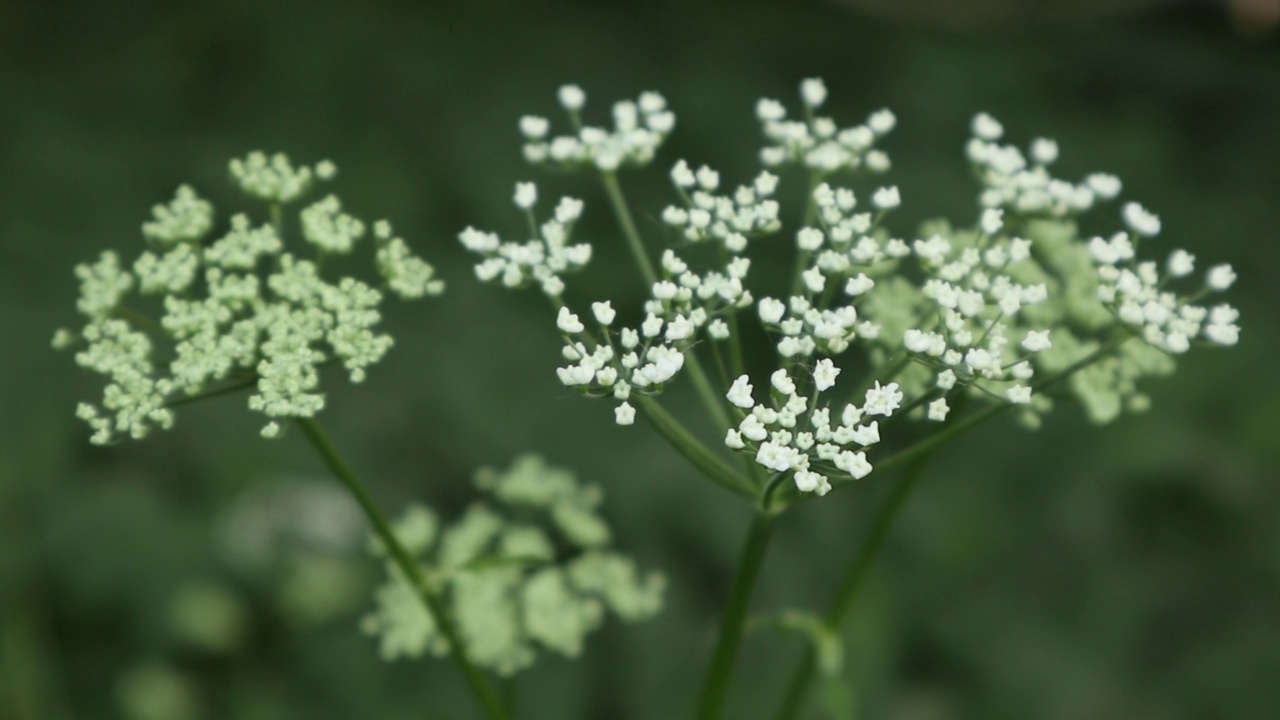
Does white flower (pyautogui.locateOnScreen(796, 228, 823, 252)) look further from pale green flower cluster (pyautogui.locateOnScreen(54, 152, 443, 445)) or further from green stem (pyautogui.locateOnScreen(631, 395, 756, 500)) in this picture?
pale green flower cluster (pyautogui.locateOnScreen(54, 152, 443, 445))

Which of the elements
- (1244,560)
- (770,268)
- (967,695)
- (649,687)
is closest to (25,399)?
(649,687)

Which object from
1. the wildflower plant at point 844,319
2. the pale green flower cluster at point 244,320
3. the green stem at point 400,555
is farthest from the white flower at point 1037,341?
the green stem at point 400,555

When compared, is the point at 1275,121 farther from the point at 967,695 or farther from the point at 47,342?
the point at 47,342

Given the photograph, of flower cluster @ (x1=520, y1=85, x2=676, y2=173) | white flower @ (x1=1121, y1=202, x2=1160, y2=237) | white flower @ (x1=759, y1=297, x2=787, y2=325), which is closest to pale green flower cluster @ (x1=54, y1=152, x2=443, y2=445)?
flower cluster @ (x1=520, y1=85, x2=676, y2=173)

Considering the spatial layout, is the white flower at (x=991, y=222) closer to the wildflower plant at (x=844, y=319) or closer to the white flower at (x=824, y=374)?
the wildflower plant at (x=844, y=319)

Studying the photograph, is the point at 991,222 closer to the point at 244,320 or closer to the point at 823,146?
the point at 823,146

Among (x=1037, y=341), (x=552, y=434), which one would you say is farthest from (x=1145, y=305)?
(x=552, y=434)
